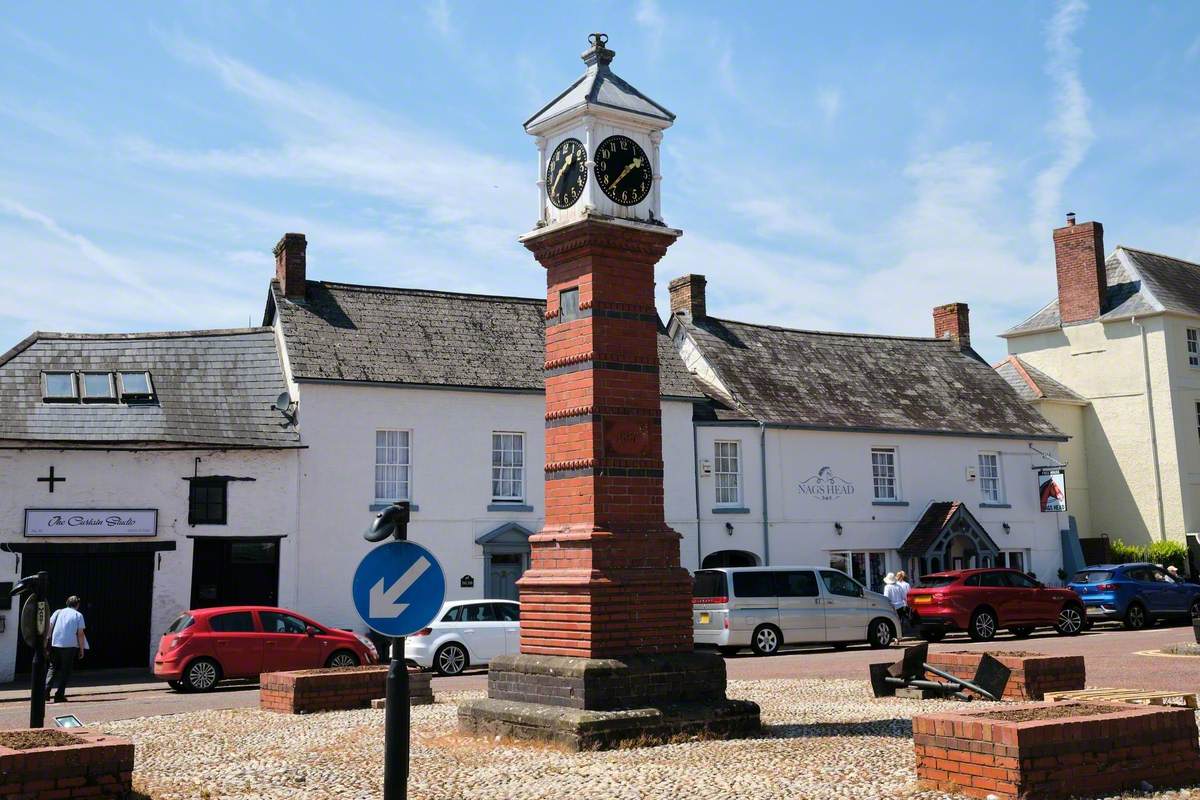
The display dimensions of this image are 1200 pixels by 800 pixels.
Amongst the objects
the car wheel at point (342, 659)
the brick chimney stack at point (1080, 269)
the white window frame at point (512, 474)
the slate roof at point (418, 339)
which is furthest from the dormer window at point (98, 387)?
the brick chimney stack at point (1080, 269)

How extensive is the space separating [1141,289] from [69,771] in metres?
36.9

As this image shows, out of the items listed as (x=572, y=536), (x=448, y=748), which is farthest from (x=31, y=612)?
(x=572, y=536)

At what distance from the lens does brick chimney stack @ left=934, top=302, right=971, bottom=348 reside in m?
38.5

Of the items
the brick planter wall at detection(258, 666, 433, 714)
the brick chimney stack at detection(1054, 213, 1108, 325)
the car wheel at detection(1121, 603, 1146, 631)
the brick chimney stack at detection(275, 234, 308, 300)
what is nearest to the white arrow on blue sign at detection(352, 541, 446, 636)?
the brick planter wall at detection(258, 666, 433, 714)

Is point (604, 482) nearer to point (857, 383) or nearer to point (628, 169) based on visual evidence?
point (628, 169)

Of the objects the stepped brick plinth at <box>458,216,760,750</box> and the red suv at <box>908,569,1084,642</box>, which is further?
the red suv at <box>908,569,1084,642</box>

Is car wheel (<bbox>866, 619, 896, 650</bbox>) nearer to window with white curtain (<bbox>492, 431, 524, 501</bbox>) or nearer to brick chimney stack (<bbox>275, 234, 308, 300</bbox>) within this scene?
window with white curtain (<bbox>492, 431, 524, 501</bbox>)

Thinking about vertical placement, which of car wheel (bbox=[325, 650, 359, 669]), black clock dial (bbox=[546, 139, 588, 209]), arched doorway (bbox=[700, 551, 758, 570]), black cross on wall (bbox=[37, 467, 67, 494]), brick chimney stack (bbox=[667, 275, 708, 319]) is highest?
brick chimney stack (bbox=[667, 275, 708, 319])

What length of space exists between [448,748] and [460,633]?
428 inches

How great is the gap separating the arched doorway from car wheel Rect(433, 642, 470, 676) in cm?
945

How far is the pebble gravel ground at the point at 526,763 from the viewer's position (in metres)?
8.02

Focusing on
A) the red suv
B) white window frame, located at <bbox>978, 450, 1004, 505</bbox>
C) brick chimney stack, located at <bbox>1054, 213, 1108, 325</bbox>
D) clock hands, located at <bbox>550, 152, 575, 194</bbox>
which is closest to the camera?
clock hands, located at <bbox>550, 152, 575, 194</bbox>

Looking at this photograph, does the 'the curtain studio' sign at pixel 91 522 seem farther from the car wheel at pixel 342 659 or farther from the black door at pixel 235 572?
the car wheel at pixel 342 659

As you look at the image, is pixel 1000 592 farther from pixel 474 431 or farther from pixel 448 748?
pixel 448 748
